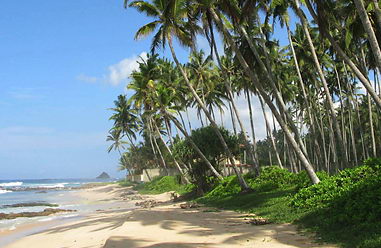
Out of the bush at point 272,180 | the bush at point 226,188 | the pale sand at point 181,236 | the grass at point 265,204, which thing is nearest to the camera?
the pale sand at point 181,236

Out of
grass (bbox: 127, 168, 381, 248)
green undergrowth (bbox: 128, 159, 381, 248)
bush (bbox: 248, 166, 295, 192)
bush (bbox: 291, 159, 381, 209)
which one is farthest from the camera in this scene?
bush (bbox: 248, 166, 295, 192)

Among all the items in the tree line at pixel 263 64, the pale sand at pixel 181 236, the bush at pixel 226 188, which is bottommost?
the pale sand at pixel 181 236

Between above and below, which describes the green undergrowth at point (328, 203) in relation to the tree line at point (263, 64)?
below

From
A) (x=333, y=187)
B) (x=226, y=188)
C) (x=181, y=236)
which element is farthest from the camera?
(x=226, y=188)

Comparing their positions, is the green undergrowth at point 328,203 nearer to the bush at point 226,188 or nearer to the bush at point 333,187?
the bush at point 333,187

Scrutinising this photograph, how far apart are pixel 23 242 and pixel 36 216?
10610mm

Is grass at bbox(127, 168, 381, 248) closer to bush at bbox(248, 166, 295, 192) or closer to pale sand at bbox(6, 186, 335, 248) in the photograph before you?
bush at bbox(248, 166, 295, 192)

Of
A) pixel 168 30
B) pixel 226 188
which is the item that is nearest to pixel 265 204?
pixel 226 188

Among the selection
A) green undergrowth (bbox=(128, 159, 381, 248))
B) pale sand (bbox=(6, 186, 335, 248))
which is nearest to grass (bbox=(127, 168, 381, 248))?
green undergrowth (bbox=(128, 159, 381, 248))

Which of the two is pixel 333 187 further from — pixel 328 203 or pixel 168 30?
pixel 168 30

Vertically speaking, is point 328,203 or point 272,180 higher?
point 272,180

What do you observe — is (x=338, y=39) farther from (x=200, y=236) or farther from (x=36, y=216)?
(x=36, y=216)

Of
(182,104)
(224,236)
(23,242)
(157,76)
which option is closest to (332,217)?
(224,236)

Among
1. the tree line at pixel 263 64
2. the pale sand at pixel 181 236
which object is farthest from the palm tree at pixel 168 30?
the pale sand at pixel 181 236
